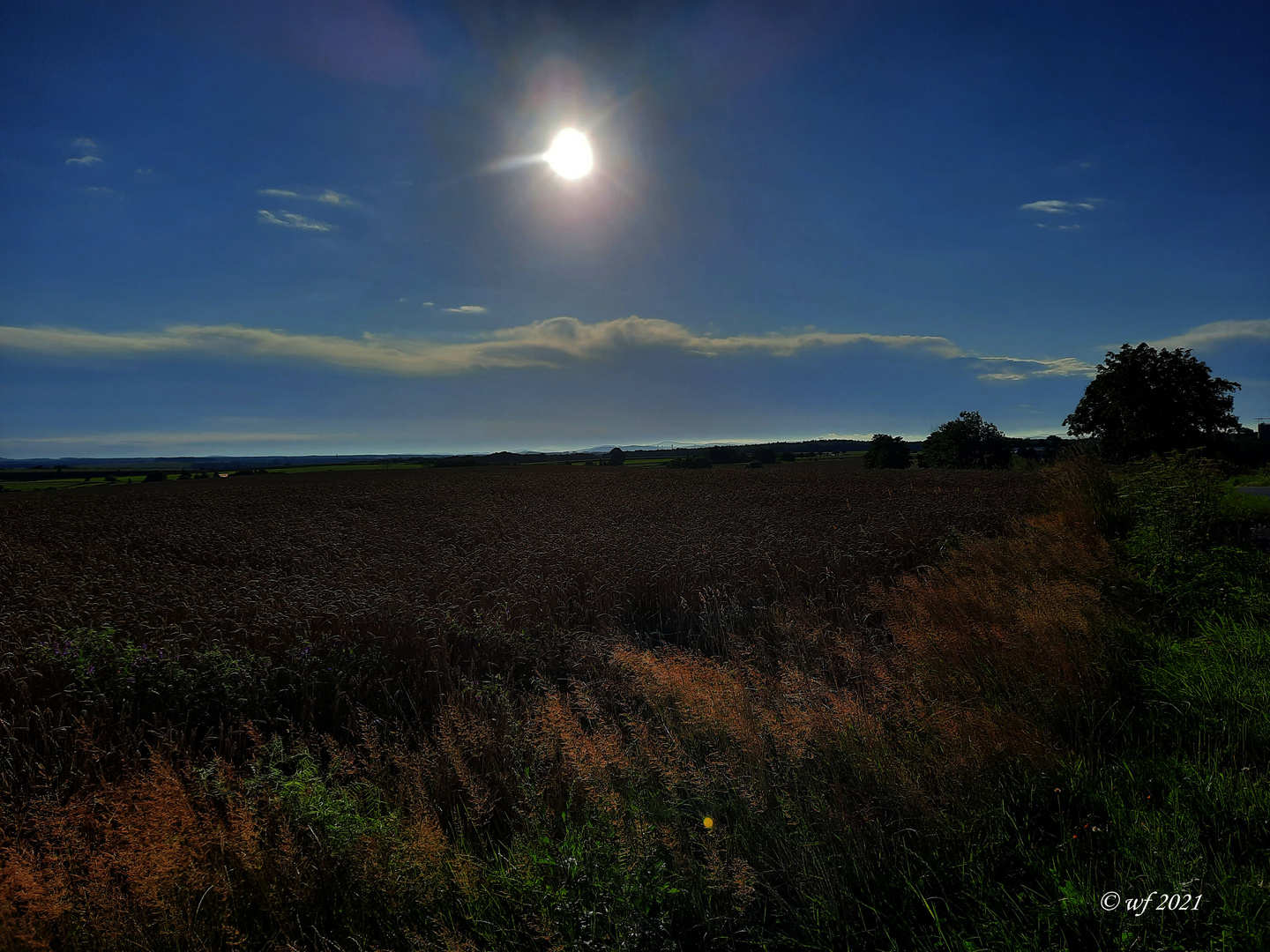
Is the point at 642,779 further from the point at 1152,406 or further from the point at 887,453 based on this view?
the point at 887,453

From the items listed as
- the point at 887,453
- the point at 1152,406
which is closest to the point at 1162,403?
the point at 1152,406

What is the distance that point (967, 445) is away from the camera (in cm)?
8569

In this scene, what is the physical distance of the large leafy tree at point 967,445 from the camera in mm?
83625

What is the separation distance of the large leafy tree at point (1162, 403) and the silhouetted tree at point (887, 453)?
32.2 m

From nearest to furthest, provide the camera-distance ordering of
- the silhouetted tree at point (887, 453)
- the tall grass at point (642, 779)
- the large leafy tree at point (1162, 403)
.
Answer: the tall grass at point (642, 779), the large leafy tree at point (1162, 403), the silhouetted tree at point (887, 453)

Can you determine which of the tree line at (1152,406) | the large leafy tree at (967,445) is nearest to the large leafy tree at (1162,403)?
the tree line at (1152,406)

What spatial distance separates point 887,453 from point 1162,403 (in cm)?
3558

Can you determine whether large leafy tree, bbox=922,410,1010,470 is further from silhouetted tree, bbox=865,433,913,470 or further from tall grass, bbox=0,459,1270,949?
tall grass, bbox=0,459,1270,949

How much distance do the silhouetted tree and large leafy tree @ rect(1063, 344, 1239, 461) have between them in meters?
32.2

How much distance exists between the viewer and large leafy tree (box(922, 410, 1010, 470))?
8362 cm

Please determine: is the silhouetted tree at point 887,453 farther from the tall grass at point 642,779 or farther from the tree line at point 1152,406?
the tall grass at point 642,779

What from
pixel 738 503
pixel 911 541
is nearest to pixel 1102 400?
pixel 738 503

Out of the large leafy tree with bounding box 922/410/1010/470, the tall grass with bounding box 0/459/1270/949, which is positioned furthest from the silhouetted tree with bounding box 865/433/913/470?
the tall grass with bounding box 0/459/1270/949

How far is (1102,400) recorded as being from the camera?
173ft
